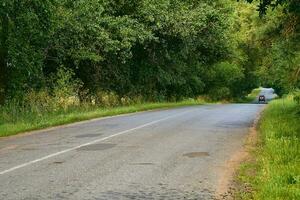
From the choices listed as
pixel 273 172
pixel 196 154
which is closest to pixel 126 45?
pixel 196 154

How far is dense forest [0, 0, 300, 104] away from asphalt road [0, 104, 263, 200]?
461cm

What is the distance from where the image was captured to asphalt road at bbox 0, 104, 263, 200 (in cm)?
857

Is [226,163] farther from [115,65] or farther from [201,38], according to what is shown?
[201,38]

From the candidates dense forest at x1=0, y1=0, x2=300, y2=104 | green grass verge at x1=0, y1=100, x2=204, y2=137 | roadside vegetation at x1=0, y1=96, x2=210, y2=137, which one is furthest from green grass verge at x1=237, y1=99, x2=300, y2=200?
roadside vegetation at x1=0, y1=96, x2=210, y2=137

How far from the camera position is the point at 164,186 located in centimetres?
888

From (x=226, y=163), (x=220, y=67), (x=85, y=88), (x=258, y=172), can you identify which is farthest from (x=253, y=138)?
(x=220, y=67)

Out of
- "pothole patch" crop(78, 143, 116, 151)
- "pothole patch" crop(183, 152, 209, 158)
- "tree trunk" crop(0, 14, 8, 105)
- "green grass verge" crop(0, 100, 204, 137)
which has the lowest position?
"pothole patch" crop(183, 152, 209, 158)

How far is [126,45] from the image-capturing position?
3077 cm

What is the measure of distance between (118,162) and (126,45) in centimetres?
1998

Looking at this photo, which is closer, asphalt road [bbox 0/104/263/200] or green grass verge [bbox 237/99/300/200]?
green grass verge [bbox 237/99/300/200]

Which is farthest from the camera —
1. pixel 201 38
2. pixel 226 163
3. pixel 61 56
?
pixel 201 38

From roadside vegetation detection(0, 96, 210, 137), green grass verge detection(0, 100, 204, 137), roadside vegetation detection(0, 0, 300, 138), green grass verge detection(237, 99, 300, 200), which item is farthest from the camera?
roadside vegetation detection(0, 0, 300, 138)

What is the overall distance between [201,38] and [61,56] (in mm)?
16140

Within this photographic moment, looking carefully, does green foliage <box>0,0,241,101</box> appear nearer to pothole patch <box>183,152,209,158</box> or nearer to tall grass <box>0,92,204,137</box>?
tall grass <box>0,92,204,137</box>
